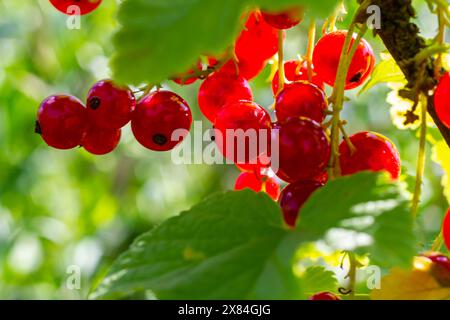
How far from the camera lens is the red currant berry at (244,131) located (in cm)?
87

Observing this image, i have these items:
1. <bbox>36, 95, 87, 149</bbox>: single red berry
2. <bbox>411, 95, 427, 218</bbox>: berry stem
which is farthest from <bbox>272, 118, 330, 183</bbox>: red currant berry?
<bbox>36, 95, 87, 149</bbox>: single red berry

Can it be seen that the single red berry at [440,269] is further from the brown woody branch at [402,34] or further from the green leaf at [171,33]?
the green leaf at [171,33]

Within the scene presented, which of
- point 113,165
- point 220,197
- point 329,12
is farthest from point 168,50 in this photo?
point 113,165

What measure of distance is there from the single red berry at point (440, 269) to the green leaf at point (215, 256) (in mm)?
178

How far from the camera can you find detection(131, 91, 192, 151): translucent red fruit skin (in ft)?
3.21

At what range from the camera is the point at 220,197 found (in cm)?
76

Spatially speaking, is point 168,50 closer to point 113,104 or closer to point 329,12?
point 329,12

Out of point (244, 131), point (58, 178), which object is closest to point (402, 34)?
point (244, 131)

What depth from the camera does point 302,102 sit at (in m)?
0.84

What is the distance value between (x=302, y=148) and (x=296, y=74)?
10.6 inches

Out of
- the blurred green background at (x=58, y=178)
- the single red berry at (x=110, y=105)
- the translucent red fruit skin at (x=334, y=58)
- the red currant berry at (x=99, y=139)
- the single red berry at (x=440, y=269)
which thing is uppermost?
the blurred green background at (x=58, y=178)

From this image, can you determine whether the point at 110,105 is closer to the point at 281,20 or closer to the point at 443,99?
the point at 281,20

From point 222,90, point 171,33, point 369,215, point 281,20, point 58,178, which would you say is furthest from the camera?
point 58,178

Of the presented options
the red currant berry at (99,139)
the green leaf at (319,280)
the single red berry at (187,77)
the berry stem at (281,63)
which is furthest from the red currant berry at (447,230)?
the red currant berry at (99,139)
